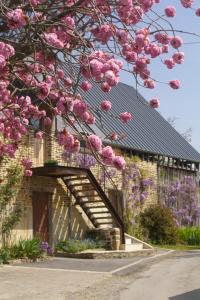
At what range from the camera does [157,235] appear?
91.3ft

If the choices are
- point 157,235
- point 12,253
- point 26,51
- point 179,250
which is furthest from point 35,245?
point 26,51

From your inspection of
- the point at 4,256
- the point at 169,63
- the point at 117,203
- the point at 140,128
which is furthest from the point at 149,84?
the point at 140,128

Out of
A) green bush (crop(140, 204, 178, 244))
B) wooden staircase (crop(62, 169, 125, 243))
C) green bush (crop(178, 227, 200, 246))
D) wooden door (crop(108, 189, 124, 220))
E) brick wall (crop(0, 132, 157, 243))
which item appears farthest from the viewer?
green bush (crop(178, 227, 200, 246))

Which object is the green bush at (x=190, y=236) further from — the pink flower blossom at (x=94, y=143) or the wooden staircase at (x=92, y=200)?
the pink flower blossom at (x=94, y=143)

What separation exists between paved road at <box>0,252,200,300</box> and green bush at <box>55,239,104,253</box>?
249cm

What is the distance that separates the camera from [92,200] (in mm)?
23828

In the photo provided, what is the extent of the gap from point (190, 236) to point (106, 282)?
16.0 metres

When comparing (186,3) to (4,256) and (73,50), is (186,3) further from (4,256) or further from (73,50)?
(4,256)

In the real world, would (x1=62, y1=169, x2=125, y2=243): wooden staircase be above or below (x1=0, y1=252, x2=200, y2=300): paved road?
above

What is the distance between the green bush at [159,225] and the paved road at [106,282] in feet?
30.4

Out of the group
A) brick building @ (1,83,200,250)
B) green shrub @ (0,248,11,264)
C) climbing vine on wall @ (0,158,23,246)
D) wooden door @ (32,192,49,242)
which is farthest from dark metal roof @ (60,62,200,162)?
green shrub @ (0,248,11,264)

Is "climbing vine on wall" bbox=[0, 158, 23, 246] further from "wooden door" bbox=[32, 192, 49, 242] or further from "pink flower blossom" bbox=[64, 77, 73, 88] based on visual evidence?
"pink flower blossom" bbox=[64, 77, 73, 88]

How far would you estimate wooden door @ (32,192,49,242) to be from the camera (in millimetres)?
20986

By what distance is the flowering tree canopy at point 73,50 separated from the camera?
6670mm
